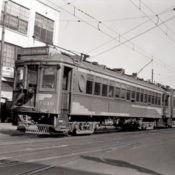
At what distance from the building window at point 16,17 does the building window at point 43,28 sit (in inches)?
59.5

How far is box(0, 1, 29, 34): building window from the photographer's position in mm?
30219

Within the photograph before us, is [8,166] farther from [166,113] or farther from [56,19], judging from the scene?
[56,19]

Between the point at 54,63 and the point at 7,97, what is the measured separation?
14.7 m

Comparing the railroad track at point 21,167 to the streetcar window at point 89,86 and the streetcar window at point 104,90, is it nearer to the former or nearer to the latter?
the streetcar window at point 89,86

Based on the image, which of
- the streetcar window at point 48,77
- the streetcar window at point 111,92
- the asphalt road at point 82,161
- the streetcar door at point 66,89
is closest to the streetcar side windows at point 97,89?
the streetcar window at point 111,92

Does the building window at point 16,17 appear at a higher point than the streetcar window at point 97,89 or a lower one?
higher

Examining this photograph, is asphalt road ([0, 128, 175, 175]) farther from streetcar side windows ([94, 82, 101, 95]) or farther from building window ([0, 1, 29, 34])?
building window ([0, 1, 29, 34])

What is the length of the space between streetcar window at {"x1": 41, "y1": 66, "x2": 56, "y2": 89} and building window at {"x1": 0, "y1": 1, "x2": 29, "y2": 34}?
14583 millimetres

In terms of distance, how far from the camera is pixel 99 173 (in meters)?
8.47

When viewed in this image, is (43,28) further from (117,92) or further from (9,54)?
(117,92)

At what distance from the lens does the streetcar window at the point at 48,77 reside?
16.8m

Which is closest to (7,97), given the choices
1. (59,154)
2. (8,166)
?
(59,154)

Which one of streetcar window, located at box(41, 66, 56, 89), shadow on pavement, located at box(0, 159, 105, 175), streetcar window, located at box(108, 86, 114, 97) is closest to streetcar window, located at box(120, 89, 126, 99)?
streetcar window, located at box(108, 86, 114, 97)

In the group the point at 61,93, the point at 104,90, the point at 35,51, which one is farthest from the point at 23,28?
the point at 61,93
